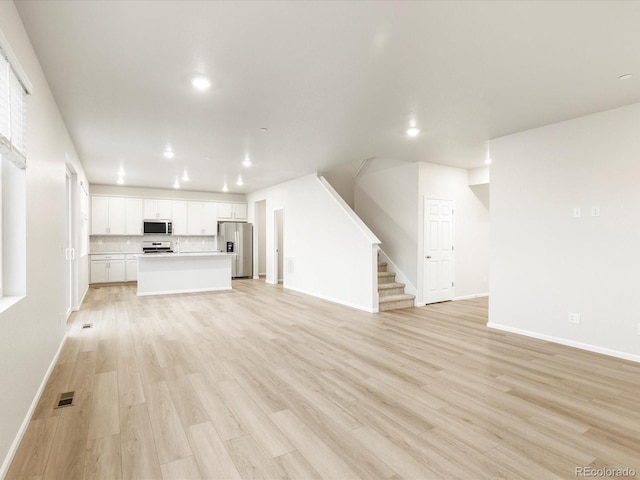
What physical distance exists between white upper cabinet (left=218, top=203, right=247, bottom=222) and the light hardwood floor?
6.37 metres

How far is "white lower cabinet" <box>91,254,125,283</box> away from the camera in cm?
889

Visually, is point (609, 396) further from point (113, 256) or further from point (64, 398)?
point (113, 256)

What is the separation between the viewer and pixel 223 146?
5242mm

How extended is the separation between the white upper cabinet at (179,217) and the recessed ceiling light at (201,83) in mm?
7444

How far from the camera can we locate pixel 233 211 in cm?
1082

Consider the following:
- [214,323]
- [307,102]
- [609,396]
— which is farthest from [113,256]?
[609,396]

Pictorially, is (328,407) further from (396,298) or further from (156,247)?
(156,247)

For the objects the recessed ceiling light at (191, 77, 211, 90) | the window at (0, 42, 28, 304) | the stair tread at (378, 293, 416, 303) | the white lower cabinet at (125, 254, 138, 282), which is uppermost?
the recessed ceiling light at (191, 77, 211, 90)

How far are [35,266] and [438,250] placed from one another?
598cm

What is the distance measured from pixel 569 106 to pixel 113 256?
398 inches

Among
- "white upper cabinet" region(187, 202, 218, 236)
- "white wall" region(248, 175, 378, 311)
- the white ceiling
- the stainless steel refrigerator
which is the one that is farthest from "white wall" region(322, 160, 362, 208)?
"white upper cabinet" region(187, 202, 218, 236)

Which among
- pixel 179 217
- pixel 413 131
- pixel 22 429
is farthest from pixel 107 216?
pixel 413 131

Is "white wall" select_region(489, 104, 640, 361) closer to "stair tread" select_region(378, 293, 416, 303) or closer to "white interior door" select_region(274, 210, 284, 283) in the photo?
"stair tread" select_region(378, 293, 416, 303)

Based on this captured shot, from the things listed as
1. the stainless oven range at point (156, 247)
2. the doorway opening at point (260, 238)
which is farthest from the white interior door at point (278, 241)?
the stainless oven range at point (156, 247)
